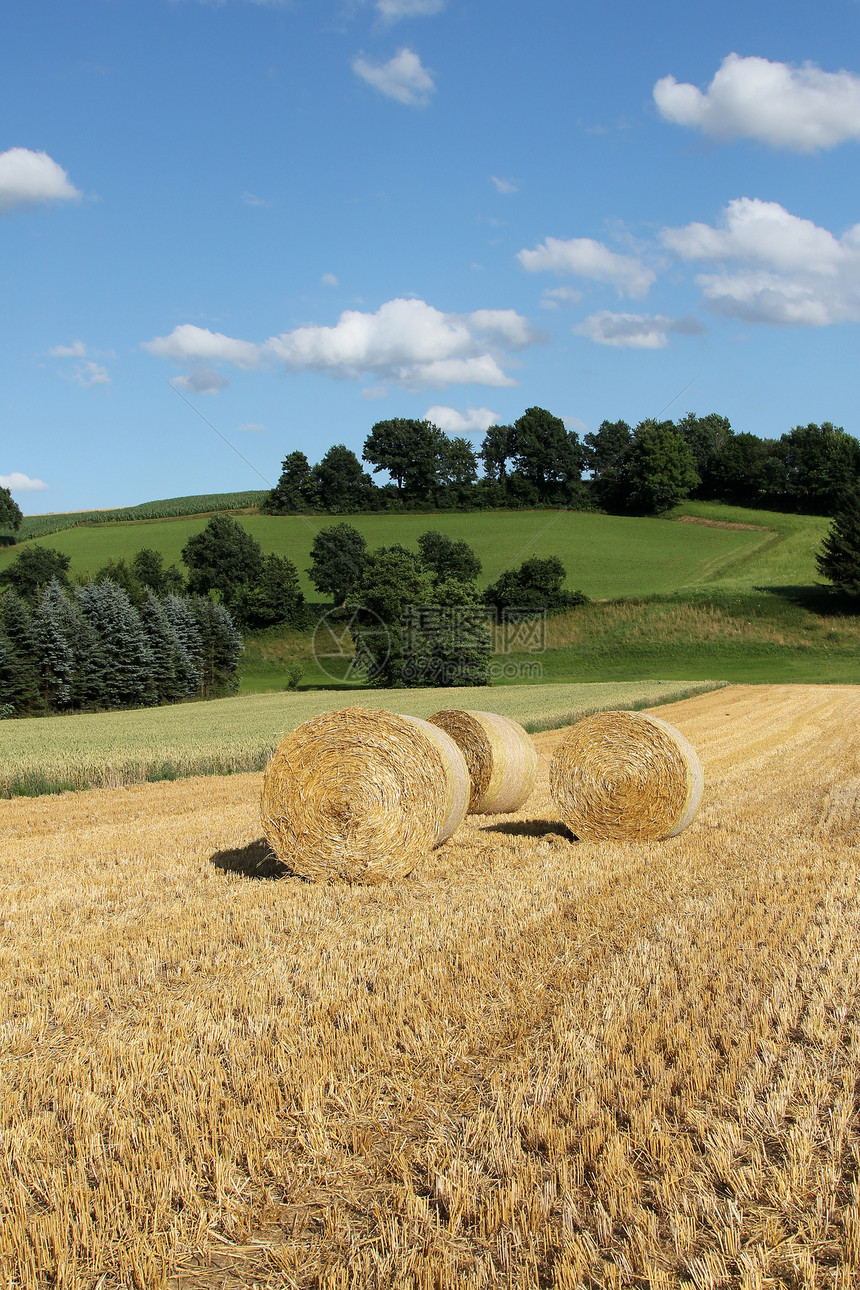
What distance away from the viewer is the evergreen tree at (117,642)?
141 ft

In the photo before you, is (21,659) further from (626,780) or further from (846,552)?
(846,552)

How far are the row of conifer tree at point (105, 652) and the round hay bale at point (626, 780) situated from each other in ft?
118

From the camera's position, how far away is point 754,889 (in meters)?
7.36

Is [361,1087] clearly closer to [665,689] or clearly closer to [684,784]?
[684,784]

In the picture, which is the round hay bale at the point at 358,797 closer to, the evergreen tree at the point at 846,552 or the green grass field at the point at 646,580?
the green grass field at the point at 646,580

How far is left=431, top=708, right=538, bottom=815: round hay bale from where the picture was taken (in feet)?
37.8

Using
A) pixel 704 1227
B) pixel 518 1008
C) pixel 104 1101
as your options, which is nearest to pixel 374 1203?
pixel 704 1227

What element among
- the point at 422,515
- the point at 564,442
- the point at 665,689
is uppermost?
the point at 564,442

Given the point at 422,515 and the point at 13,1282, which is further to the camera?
the point at 422,515

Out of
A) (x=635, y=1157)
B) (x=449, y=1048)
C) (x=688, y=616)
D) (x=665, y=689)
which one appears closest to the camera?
(x=635, y=1157)

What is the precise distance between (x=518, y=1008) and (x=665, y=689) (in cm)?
3039

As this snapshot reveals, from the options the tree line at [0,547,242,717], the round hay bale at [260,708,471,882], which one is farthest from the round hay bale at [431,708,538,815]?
the tree line at [0,547,242,717]

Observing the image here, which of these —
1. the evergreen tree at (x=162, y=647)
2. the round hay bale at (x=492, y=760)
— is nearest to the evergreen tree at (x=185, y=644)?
the evergreen tree at (x=162, y=647)

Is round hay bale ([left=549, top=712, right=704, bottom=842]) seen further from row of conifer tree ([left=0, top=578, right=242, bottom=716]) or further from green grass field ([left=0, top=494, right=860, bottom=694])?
row of conifer tree ([left=0, top=578, right=242, bottom=716])
